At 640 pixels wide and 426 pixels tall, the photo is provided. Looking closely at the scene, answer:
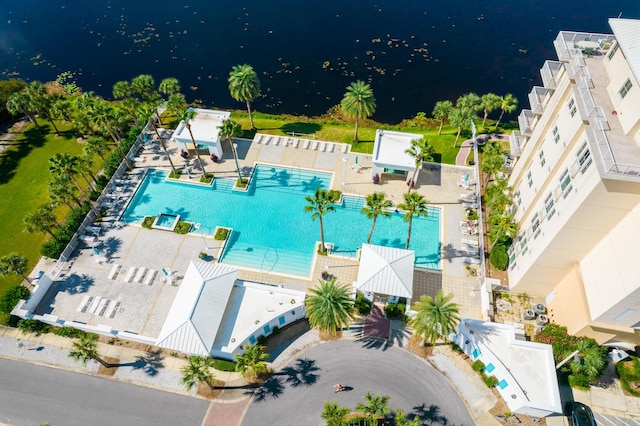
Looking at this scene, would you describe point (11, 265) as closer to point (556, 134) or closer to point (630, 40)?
point (556, 134)

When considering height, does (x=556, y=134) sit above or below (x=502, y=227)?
above

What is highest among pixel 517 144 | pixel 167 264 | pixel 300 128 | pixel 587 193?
pixel 300 128

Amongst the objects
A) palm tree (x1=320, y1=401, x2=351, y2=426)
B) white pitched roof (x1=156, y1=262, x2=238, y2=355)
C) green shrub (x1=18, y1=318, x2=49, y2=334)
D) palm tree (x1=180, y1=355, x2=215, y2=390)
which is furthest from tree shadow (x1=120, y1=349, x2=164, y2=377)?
palm tree (x1=320, y1=401, x2=351, y2=426)

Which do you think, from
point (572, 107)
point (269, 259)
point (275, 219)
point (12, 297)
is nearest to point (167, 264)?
point (269, 259)

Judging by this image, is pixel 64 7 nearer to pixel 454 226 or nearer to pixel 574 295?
pixel 454 226

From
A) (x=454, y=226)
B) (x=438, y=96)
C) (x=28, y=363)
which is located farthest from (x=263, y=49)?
(x=28, y=363)

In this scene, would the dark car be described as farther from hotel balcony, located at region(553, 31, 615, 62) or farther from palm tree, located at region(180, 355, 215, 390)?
hotel balcony, located at region(553, 31, 615, 62)

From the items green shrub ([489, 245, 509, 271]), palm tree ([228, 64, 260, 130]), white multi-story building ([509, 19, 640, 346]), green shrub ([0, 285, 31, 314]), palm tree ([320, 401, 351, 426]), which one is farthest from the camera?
palm tree ([228, 64, 260, 130])
